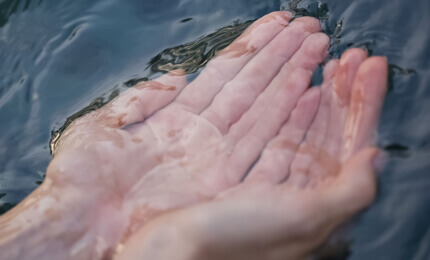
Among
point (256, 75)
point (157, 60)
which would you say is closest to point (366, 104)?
point (256, 75)

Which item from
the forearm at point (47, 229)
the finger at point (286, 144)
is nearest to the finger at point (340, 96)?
the finger at point (286, 144)

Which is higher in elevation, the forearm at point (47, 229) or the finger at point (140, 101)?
the finger at point (140, 101)

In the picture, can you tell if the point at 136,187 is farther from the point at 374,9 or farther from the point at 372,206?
the point at 374,9

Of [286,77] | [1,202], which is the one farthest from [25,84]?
[286,77]

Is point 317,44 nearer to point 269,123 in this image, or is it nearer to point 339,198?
point 269,123

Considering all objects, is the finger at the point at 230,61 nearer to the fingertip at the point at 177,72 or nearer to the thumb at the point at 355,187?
the fingertip at the point at 177,72

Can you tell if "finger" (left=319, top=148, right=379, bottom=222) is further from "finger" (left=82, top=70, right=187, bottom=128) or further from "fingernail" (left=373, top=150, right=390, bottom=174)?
"finger" (left=82, top=70, right=187, bottom=128)
